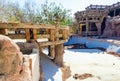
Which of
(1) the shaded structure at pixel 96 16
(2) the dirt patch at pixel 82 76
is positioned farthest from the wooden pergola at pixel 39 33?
(1) the shaded structure at pixel 96 16

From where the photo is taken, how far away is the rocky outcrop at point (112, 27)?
24987mm

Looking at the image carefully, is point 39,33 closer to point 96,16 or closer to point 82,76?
point 82,76

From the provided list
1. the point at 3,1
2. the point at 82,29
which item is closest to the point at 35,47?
the point at 3,1

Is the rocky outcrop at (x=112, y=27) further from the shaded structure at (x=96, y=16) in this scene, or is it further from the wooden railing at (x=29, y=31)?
the wooden railing at (x=29, y=31)

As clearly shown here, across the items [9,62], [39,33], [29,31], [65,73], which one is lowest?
[65,73]

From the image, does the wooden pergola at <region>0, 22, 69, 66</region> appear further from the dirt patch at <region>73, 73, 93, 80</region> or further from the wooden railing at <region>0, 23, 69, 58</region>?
the dirt patch at <region>73, 73, 93, 80</region>

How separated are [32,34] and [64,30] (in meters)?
3.20

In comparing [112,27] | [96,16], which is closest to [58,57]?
[112,27]

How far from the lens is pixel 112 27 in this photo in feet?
85.7

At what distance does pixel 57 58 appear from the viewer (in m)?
9.12

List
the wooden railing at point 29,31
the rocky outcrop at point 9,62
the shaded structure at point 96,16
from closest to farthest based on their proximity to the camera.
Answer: the rocky outcrop at point 9,62 < the wooden railing at point 29,31 < the shaded structure at point 96,16

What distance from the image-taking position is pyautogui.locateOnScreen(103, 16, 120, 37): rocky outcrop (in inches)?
984

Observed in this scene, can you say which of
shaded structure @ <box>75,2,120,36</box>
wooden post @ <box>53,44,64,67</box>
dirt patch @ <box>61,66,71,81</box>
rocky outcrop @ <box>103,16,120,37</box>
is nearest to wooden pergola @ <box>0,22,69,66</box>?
wooden post @ <box>53,44,64,67</box>

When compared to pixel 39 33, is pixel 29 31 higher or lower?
higher
